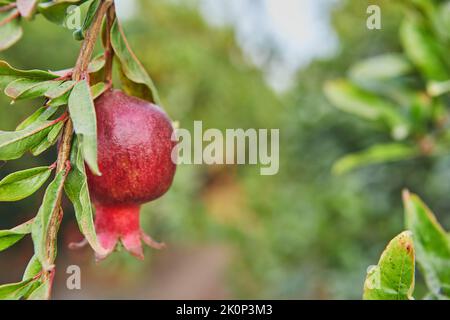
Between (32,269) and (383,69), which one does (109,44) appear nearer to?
(32,269)

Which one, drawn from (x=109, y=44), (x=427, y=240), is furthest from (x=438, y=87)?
(x=109, y=44)

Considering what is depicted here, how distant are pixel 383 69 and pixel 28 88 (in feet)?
2.64

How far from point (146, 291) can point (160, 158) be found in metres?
2.79

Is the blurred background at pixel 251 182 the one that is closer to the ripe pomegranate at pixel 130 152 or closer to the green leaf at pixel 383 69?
the green leaf at pixel 383 69

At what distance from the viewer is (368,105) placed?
3.38ft

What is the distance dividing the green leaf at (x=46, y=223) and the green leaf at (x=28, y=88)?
0.07m

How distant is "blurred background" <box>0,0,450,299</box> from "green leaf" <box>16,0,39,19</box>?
77 cm

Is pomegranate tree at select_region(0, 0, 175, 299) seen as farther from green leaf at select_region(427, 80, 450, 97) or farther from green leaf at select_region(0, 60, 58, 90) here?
green leaf at select_region(427, 80, 450, 97)

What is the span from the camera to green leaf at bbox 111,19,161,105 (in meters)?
0.46

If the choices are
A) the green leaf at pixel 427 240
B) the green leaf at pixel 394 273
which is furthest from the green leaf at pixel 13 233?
the green leaf at pixel 427 240

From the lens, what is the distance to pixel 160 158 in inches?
17.4

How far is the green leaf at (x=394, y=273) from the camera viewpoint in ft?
1.49

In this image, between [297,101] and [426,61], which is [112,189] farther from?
[297,101]
